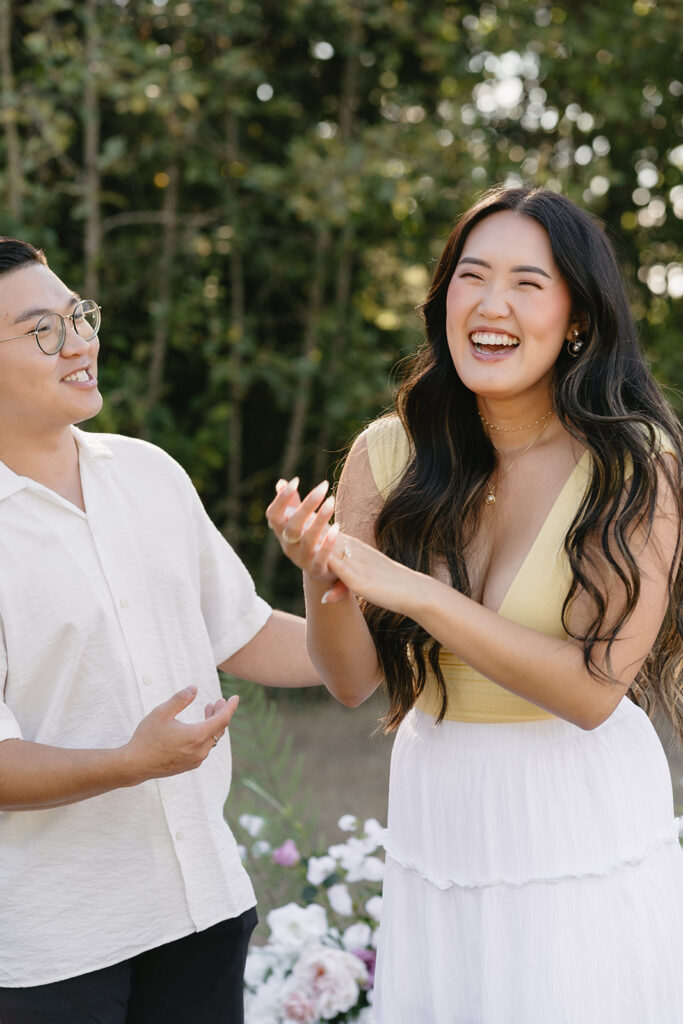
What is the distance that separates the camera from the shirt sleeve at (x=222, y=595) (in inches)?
80.8

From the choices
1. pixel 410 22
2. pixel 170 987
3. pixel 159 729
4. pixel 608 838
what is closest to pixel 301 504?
pixel 159 729

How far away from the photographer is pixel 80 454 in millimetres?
1928

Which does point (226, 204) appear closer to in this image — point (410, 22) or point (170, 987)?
point (410, 22)

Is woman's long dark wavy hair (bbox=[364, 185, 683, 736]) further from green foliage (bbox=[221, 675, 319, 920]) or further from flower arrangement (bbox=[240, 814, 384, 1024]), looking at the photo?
green foliage (bbox=[221, 675, 319, 920])

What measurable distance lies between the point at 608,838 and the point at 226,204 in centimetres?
477

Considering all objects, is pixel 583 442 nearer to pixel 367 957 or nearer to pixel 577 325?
pixel 577 325

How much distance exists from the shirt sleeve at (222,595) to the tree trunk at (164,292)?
3.86m

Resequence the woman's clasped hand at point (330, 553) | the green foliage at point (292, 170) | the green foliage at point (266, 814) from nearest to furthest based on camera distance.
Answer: the woman's clasped hand at point (330, 553)
the green foliage at point (266, 814)
the green foliage at point (292, 170)

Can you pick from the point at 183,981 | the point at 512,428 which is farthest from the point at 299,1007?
the point at 512,428

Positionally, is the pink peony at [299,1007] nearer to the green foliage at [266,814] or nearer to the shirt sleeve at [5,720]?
the green foliage at [266,814]

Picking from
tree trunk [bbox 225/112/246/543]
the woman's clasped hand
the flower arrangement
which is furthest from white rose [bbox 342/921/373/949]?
tree trunk [bbox 225/112/246/543]

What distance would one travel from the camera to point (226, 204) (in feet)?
19.4

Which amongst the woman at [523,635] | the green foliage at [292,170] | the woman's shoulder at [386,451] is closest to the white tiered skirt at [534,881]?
the woman at [523,635]

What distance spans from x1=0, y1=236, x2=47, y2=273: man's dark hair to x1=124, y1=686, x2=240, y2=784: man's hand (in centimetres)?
77
